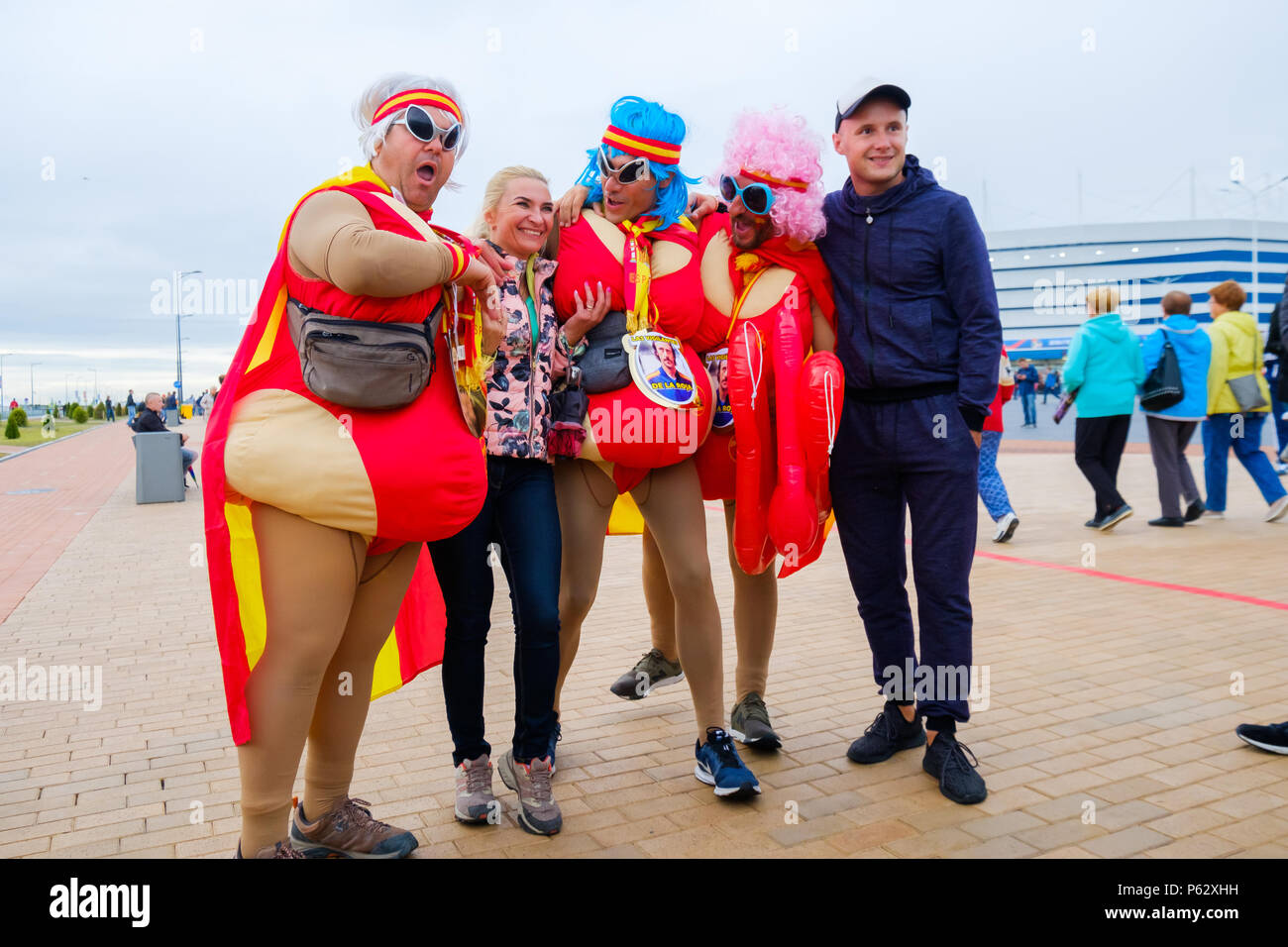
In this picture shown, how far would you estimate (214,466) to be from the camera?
7.81 ft

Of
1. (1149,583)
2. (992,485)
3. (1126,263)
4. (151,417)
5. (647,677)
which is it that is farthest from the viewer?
(1126,263)

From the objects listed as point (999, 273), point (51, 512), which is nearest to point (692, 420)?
point (51, 512)

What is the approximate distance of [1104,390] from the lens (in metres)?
8.89

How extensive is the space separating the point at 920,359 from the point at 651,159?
1144 millimetres

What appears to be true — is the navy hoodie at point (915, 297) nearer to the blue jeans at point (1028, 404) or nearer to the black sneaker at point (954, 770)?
the black sneaker at point (954, 770)

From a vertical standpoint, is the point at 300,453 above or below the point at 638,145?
below

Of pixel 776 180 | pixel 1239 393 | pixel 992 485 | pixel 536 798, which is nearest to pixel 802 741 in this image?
pixel 536 798

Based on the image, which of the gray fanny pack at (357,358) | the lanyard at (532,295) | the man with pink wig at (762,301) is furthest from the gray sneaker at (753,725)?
the gray fanny pack at (357,358)

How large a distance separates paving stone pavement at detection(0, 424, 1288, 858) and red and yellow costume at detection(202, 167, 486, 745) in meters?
1.03

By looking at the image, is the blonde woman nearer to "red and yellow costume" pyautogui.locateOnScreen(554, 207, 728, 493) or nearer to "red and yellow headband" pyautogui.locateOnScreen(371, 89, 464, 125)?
"red and yellow costume" pyautogui.locateOnScreen(554, 207, 728, 493)

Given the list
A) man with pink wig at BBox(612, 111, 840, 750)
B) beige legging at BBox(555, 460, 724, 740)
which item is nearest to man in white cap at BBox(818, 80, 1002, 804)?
man with pink wig at BBox(612, 111, 840, 750)
